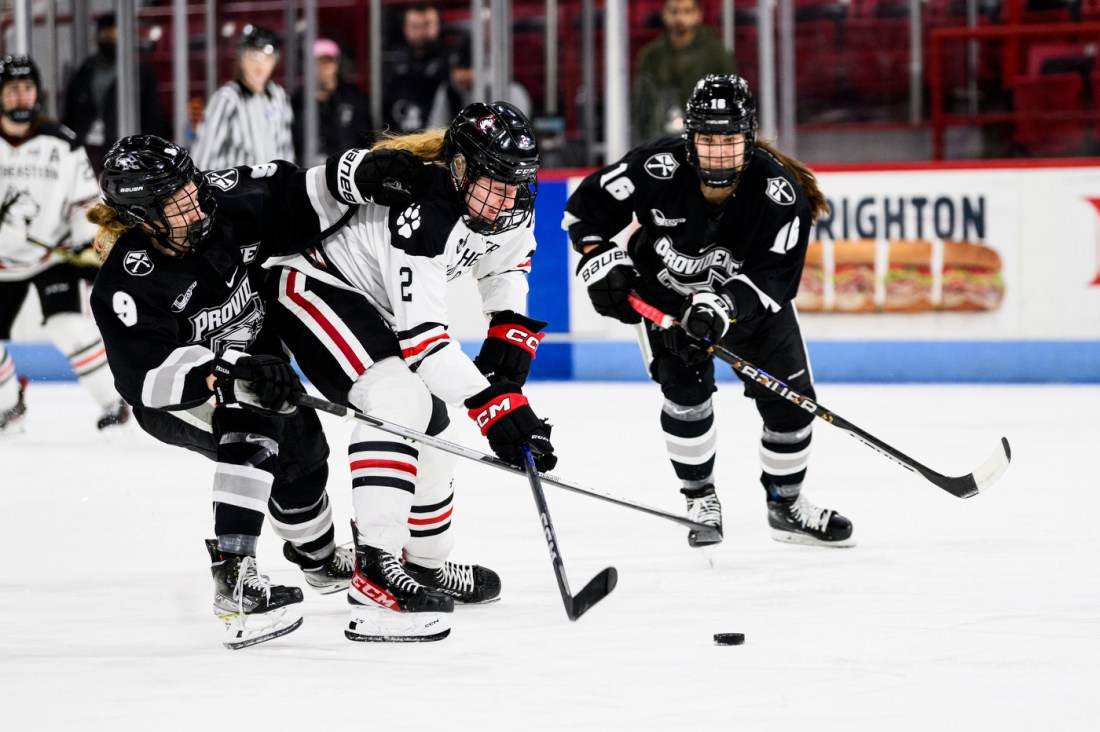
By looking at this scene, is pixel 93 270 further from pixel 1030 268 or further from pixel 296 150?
pixel 1030 268

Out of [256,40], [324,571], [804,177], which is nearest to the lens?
[324,571]

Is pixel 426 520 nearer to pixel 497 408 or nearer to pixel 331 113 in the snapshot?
pixel 497 408

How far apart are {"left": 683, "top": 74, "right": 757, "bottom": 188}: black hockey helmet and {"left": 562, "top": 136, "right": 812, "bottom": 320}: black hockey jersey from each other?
0.12 metres

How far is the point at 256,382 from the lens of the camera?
238 centimetres

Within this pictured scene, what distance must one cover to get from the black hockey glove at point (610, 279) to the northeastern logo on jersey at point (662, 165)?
0.19 m

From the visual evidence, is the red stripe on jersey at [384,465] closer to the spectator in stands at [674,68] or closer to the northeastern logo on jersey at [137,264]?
the northeastern logo on jersey at [137,264]

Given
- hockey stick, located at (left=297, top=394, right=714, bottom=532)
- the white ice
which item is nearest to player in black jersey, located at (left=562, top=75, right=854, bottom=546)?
the white ice

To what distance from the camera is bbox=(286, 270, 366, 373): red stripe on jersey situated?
2637 millimetres

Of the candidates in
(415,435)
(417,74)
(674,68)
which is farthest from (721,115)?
(417,74)

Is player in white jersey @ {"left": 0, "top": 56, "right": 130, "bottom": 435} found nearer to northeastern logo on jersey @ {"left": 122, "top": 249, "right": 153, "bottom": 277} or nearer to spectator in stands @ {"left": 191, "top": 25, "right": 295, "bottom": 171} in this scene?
spectator in stands @ {"left": 191, "top": 25, "right": 295, "bottom": 171}

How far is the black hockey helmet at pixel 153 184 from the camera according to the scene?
2416 mm

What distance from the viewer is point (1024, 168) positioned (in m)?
5.85

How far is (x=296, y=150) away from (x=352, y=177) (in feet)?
13.6

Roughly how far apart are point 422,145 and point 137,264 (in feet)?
1.88
